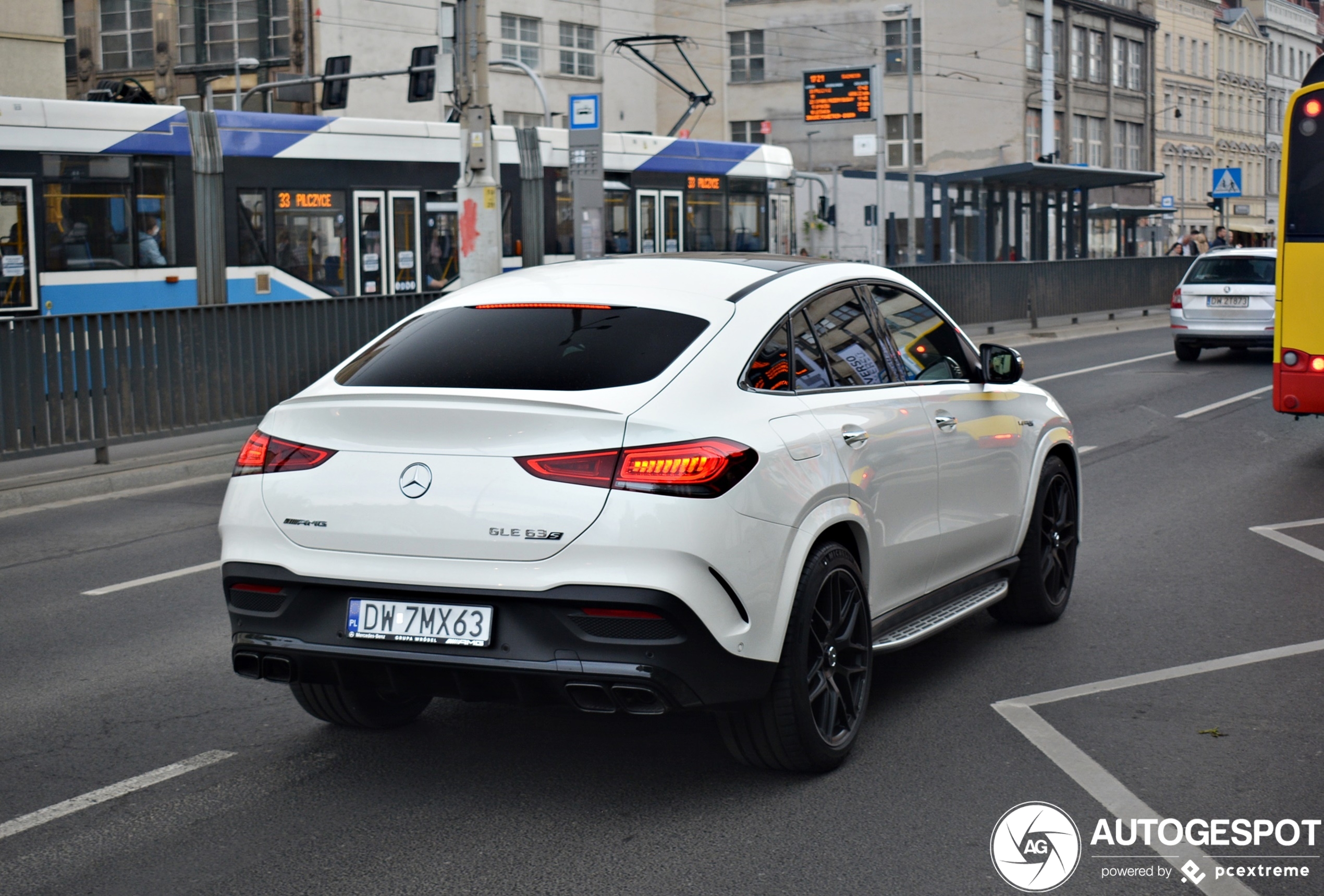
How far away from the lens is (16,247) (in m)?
17.5

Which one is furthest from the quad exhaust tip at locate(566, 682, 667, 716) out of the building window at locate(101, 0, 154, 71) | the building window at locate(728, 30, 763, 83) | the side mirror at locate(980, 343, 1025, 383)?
the building window at locate(728, 30, 763, 83)

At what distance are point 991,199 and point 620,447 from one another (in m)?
36.8

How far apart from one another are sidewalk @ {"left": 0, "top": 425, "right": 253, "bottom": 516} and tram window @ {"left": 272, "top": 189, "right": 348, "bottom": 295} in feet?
21.1

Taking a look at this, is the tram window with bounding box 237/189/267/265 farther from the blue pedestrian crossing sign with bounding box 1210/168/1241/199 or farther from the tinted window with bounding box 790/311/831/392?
the blue pedestrian crossing sign with bounding box 1210/168/1241/199

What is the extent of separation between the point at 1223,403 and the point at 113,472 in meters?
11.7

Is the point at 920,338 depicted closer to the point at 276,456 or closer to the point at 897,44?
the point at 276,456

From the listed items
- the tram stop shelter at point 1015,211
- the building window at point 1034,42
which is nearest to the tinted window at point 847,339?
the tram stop shelter at point 1015,211

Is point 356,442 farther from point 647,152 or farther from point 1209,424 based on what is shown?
point 647,152

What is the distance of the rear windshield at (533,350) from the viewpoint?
4609 millimetres

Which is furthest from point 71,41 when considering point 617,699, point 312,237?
point 617,699

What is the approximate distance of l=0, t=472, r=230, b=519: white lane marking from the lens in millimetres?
11148

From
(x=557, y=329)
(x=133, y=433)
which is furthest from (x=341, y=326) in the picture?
(x=557, y=329)

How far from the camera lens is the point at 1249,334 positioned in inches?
878

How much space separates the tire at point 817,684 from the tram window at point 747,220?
2290cm
